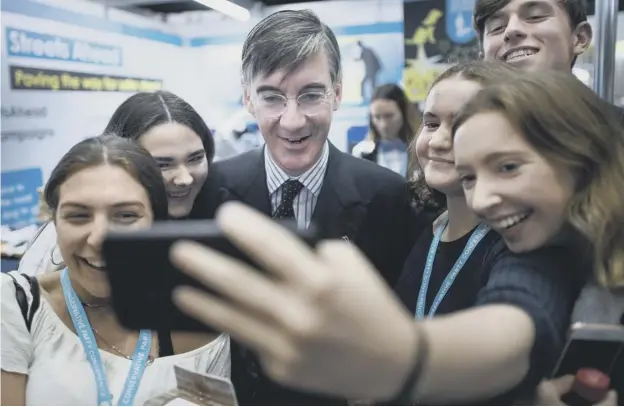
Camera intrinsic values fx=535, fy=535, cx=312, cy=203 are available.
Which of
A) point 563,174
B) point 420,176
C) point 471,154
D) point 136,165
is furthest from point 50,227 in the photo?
point 563,174

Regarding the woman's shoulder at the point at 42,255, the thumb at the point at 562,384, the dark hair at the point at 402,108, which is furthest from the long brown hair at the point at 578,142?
the dark hair at the point at 402,108

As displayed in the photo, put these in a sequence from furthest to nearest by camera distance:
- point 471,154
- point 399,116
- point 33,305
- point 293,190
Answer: point 399,116
point 293,190
point 33,305
point 471,154

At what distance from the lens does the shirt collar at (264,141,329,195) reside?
4.93ft

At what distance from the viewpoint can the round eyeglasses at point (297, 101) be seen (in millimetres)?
1420

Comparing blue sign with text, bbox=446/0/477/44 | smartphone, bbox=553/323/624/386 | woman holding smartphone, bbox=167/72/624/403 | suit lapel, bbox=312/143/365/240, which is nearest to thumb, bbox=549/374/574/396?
smartphone, bbox=553/323/624/386

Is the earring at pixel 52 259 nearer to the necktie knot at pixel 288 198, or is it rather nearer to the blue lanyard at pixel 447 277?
the necktie knot at pixel 288 198

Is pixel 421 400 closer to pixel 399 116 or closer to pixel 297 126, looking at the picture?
pixel 297 126

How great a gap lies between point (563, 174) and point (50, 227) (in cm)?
123

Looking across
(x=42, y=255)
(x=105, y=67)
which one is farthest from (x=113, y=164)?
(x=105, y=67)

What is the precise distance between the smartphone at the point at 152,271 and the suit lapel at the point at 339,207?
0.91 metres

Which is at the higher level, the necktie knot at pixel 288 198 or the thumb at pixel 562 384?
the necktie knot at pixel 288 198

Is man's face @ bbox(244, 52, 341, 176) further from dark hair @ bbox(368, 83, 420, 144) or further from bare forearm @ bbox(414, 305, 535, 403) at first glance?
dark hair @ bbox(368, 83, 420, 144)

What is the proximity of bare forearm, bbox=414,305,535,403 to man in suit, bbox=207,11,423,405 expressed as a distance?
0.77 metres

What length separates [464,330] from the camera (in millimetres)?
545
